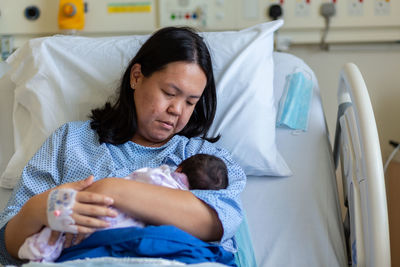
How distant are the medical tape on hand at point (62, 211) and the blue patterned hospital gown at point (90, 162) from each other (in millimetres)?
272

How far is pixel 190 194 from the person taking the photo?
128 cm

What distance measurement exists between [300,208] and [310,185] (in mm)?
112

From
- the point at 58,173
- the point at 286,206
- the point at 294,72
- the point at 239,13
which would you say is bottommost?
the point at 286,206

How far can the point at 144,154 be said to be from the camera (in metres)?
1.59

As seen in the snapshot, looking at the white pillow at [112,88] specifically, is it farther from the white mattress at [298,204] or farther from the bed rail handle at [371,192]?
the bed rail handle at [371,192]

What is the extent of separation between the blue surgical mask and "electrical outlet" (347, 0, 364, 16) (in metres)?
0.62

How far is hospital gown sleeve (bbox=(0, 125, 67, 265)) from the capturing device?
1.46 metres

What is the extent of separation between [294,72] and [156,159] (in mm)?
870

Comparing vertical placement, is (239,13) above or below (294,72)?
above

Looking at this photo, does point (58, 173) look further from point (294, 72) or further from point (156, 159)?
point (294, 72)

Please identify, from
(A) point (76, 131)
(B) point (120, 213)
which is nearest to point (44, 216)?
(B) point (120, 213)

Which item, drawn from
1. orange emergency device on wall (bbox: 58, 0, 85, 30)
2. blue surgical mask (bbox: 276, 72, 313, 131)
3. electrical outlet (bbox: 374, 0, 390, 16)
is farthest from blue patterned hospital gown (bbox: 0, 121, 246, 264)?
electrical outlet (bbox: 374, 0, 390, 16)

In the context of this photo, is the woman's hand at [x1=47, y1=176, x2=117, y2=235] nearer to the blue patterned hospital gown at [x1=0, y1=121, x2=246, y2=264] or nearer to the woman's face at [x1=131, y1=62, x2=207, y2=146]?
the blue patterned hospital gown at [x1=0, y1=121, x2=246, y2=264]

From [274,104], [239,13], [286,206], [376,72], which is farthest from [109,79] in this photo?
[376,72]
